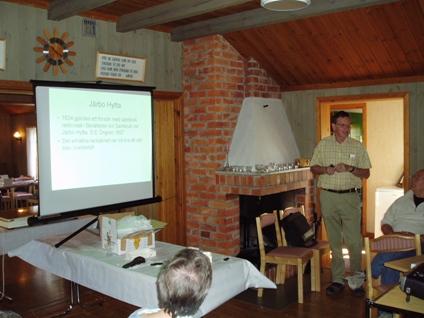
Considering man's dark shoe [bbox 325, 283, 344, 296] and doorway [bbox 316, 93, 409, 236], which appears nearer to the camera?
man's dark shoe [bbox 325, 283, 344, 296]

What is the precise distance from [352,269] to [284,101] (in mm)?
2060

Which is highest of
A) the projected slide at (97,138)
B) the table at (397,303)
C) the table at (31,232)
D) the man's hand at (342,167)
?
the projected slide at (97,138)

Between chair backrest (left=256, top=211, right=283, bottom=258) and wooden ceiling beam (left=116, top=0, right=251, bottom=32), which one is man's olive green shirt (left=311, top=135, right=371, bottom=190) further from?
wooden ceiling beam (left=116, top=0, right=251, bottom=32)

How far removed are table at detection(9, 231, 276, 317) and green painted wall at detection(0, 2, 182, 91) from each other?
1.47m

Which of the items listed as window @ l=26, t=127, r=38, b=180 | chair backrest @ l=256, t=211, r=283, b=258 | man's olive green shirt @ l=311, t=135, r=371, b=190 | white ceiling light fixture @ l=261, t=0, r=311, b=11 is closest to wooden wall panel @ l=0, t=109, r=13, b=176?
window @ l=26, t=127, r=38, b=180

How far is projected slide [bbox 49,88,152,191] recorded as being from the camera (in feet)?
8.91

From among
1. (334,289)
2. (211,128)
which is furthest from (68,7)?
(334,289)

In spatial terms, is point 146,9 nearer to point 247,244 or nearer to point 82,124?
point 82,124

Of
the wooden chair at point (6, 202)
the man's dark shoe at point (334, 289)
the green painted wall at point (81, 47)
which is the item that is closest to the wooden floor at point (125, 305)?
the man's dark shoe at point (334, 289)

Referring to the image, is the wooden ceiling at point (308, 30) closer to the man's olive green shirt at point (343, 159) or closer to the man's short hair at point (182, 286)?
the man's olive green shirt at point (343, 159)

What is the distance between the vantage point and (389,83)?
435 centimetres

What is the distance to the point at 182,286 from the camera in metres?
1.48

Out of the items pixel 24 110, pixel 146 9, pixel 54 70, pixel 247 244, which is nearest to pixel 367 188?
pixel 247 244

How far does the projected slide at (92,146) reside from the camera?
2670mm
